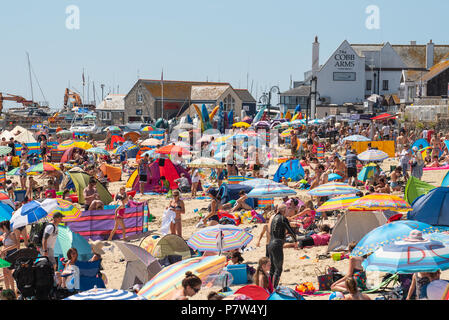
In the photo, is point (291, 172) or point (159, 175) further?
point (291, 172)

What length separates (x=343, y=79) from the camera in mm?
A: 54469

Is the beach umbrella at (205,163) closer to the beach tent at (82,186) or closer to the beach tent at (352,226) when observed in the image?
the beach tent at (82,186)

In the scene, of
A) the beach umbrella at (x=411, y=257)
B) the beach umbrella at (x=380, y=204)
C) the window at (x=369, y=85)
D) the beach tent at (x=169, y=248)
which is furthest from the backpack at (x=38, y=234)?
the window at (x=369, y=85)

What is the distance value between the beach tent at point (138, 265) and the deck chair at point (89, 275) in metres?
0.47

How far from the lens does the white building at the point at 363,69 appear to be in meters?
54.5

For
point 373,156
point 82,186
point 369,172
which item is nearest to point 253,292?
point 82,186

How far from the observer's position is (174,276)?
742 centimetres

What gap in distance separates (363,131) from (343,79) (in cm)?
2457

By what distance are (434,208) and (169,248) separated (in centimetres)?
452

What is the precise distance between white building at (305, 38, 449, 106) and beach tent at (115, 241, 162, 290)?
45.2m

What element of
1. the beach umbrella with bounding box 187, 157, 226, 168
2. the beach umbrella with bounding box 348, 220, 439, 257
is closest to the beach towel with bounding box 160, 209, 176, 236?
the beach umbrella with bounding box 348, 220, 439, 257

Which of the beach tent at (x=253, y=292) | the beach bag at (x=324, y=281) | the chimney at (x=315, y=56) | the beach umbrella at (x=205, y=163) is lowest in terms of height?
the beach bag at (x=324, y=281)

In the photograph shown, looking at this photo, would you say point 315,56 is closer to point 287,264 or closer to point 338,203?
point 338,203
